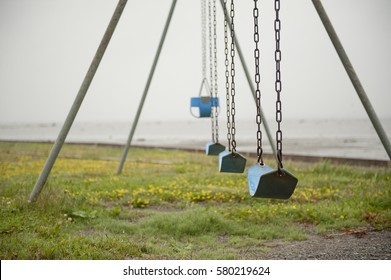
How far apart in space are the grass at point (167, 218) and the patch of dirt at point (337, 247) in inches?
7.9

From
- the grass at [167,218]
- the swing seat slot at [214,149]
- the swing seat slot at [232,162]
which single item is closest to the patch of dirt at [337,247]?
the grass at [167,218]

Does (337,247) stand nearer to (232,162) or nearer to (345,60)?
(232,162)

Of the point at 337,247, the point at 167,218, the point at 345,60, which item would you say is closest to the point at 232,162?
the point at 167,218

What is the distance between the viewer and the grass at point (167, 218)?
411 cm

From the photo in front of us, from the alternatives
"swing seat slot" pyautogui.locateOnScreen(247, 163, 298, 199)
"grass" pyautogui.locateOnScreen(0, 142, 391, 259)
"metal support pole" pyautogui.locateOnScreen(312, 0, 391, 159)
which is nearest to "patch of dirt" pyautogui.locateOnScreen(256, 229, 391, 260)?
"grass" pyautogui.locateOnScreen(0, 142, 391, 259)

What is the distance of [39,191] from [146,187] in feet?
9.18

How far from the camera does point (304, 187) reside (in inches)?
334

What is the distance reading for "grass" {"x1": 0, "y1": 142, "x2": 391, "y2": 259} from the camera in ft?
13.5

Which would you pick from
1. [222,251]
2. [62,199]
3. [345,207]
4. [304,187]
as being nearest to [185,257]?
[222,251]

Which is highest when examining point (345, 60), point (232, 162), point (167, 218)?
point (345, 60)

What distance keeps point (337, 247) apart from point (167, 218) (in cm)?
232

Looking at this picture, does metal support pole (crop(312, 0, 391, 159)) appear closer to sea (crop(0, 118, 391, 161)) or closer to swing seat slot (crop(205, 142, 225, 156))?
swing seat slot (crop(205, 142, 225, 156))

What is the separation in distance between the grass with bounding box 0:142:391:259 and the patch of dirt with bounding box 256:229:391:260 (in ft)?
0.66

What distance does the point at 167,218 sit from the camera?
5.54m
